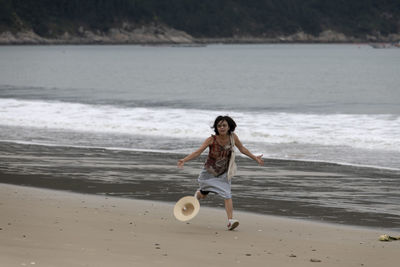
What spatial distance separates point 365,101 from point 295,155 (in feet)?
82.7

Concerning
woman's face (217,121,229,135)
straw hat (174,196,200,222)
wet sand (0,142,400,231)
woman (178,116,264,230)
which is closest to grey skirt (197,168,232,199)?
woman (178,116,264,230)

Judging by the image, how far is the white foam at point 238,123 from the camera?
1825cm

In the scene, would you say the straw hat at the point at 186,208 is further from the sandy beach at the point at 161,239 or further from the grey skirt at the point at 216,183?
the grey skirt at the point at 216,183

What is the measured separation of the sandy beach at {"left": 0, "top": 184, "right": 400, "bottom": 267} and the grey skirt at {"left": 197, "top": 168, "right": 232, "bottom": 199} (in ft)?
1.20

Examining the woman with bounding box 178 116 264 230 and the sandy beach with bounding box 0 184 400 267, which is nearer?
the sandy beach with bounding box 0 184 400 267

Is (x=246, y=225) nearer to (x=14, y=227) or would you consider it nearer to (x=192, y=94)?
(x=14, y=227)

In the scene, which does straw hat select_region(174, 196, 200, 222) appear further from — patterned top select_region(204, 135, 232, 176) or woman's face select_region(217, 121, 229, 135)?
woman's face select_region(217, 121, 229, 135)

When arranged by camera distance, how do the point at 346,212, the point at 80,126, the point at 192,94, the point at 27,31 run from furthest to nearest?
the point at 27,31 → the point at 192,94 → the point at 80,126 → the point at 346,212

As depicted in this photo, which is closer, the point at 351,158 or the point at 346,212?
the point at 346,212

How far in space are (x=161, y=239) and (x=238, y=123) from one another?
608 inches

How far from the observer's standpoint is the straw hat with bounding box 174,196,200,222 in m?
7.89

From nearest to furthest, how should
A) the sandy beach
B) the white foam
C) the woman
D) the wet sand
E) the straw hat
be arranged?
the sandy beach → the straw hat → the woman → the wet sand → the white foam

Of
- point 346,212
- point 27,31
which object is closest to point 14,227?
point 346,212

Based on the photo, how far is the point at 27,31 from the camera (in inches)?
7835
